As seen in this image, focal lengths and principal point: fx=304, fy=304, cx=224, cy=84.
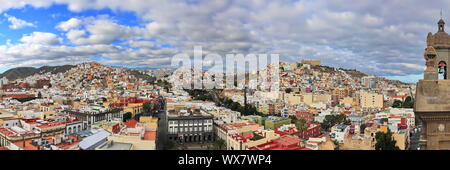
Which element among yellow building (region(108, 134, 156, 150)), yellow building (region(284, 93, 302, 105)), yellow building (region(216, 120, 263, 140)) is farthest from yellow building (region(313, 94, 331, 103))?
yellow building (region(108, 134, 156, 150))

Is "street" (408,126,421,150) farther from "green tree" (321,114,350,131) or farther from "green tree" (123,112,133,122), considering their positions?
"green tree" (123,112,133,122)

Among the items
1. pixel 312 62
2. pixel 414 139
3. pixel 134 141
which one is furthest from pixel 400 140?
pixel 312 62

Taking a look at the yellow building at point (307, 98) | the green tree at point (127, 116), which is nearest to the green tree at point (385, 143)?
the green tree at point (127, 116)

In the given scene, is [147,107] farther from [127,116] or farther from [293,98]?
[293,98]

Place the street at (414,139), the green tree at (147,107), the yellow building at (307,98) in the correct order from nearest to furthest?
1. the street at (414,139)
2. the green tree at (147,107)
3. the yellow building at (307,98)

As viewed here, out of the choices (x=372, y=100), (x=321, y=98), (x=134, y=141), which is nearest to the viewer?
(x=134, y=141)

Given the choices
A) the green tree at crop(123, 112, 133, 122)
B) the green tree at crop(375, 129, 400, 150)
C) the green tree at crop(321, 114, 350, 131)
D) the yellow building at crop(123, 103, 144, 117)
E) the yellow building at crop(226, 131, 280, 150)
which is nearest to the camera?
the yellow building at crop(226, 131, 280, 150)

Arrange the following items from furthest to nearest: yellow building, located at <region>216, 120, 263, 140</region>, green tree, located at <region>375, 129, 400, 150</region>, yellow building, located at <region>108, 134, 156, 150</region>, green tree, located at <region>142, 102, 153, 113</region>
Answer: green tree, located at <region>142, 102, 153, 113</region>
yellow building, located at <region>216, 120, 263, 140</region>
green tree, located at <region>375, 129, 400, 150</region>
yellow building, located at <region>108, 134, 156, 150</region>

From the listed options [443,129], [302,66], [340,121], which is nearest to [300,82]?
[302,66]

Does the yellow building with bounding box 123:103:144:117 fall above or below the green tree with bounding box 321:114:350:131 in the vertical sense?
above

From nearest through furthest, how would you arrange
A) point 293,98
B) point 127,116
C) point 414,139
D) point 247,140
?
point 247,140 → point 414,139 → point 127,116 → point 293,98

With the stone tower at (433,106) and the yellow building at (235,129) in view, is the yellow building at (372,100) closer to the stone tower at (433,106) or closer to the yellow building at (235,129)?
the yellow building at (235,129)
